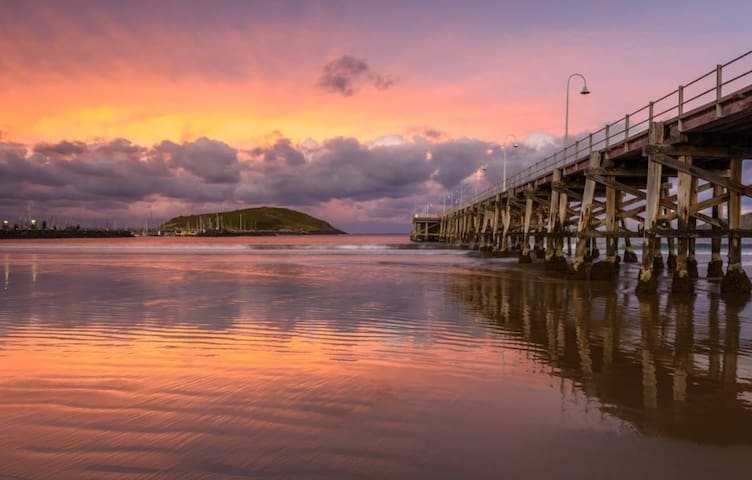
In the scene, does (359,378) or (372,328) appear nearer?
(359,378)

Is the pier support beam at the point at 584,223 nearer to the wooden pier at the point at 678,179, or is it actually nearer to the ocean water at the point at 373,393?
the wooden pier at the point at 678,179

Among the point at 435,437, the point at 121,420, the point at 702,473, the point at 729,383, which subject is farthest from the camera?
the point at 729,383

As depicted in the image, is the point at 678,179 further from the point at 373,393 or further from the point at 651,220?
the point at 373,393

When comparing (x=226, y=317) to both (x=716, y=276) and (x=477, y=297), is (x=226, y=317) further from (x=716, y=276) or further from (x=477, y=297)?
(x=716, y=276)

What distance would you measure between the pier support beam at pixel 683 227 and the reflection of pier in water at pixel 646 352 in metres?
0.85

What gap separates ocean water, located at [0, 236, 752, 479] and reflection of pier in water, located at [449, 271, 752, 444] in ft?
0.12

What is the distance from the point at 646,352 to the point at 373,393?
460 centimetres

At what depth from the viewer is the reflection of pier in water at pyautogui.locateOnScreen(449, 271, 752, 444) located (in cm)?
503

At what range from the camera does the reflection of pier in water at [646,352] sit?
16.5 ft

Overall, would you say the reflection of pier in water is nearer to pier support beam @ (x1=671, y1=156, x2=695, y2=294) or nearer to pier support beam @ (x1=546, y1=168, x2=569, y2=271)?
pier support beam @ (x1=671, y1=156, x2=695, y2=294)

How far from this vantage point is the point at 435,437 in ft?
14.6

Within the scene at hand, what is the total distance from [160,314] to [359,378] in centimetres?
685

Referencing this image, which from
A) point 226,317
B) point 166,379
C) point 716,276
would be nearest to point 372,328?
point 226,317

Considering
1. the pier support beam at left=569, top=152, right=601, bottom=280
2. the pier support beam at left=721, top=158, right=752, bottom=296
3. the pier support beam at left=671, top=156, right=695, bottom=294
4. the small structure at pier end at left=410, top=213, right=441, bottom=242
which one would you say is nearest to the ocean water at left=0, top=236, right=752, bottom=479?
the pier support beam at left=671, top=156, right=695, bottom=294
